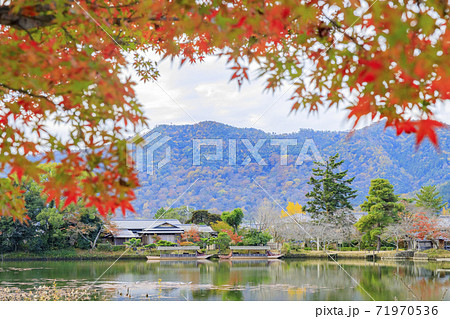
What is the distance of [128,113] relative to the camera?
1428 millimetres

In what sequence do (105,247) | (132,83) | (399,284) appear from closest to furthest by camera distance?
(132,83) < (399,284) < (105,247)

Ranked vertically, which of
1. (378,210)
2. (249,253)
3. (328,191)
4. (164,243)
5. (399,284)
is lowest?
(399,284)

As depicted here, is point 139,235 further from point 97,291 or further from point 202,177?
point 97,291

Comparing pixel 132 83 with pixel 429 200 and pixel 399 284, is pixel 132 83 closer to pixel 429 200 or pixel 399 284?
pixel 399 284

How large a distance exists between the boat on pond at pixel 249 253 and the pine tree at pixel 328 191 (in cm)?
329

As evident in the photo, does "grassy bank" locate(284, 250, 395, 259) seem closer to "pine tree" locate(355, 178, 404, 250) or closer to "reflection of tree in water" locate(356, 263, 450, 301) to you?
"pine tree" locate(355, 178, 404, 250)

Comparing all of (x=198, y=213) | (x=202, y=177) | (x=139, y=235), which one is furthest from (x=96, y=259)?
(x=202, y=177)

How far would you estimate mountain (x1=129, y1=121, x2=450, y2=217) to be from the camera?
8.48 metres

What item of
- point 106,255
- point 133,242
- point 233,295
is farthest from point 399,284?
point 106,255

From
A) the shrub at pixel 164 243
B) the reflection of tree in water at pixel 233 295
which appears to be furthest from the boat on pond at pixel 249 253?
the reflection of tree in water at pixel 233 295

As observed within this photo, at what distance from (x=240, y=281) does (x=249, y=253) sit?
2904 millimetres

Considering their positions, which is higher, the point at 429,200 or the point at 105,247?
the point at 429,200

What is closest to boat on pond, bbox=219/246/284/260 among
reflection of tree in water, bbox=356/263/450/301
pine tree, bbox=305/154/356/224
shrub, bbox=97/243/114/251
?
reflection of tree in water, bbox=356/263/450/301

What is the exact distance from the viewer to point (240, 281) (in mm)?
7863
